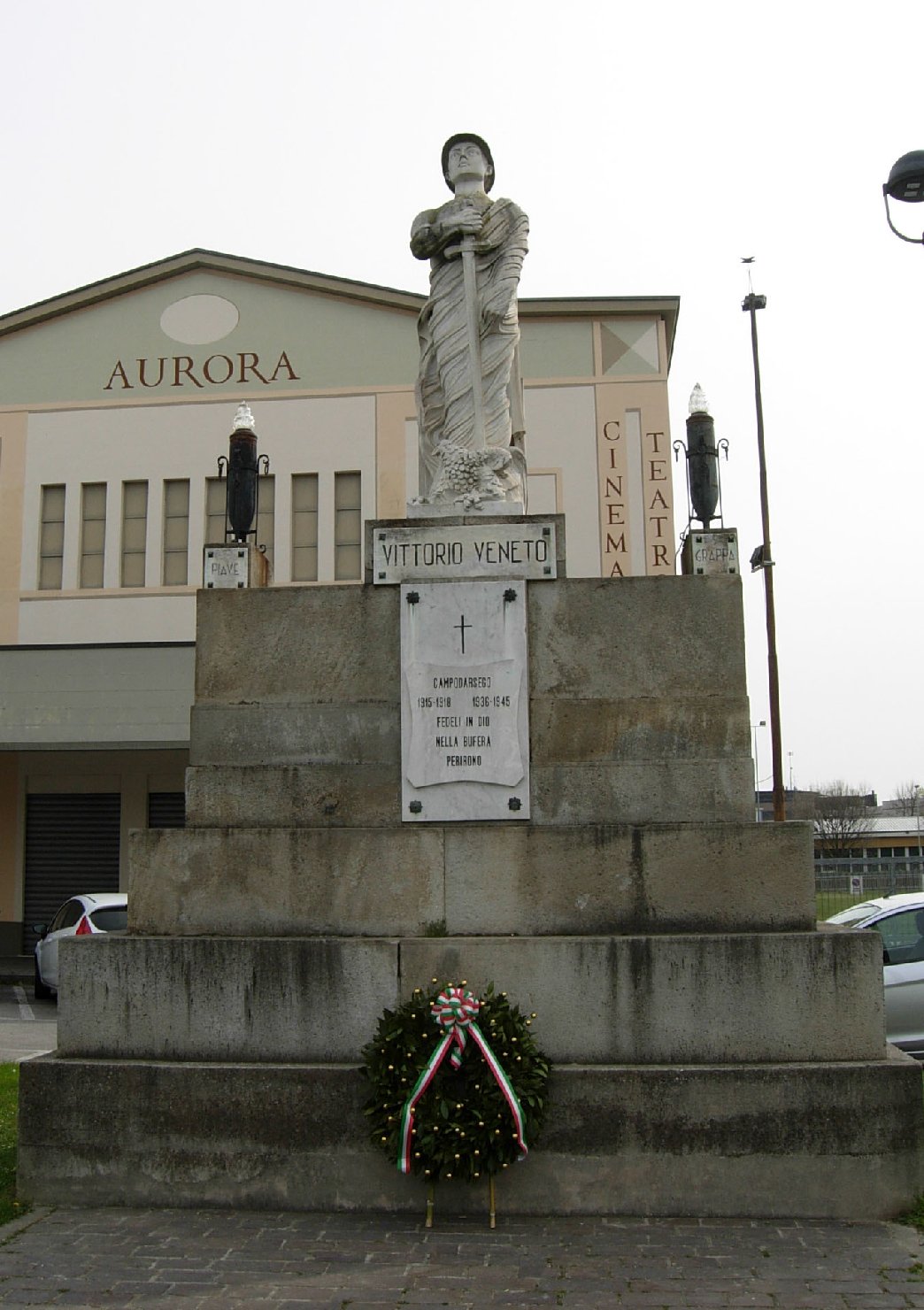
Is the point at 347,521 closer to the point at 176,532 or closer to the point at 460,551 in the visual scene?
the point at 176,532

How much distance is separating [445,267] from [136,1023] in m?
4.81

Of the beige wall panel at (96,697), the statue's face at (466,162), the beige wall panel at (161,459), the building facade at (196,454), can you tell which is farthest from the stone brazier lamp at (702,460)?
the beige wall panel at (161,459)

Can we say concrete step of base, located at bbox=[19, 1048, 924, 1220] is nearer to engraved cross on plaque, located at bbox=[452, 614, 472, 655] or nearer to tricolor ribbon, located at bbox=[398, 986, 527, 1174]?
tricolor ribbon, located at bbox=[398, 986, 527, 1174]

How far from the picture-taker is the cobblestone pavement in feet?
15.8

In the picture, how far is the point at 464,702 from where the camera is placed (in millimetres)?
6812

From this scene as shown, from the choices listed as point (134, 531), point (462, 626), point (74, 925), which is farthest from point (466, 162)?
point (134, 531)

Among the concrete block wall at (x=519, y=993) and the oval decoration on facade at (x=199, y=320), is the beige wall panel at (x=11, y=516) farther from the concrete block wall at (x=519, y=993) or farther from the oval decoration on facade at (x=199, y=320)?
the concrete block wall at (x=519, y=993)

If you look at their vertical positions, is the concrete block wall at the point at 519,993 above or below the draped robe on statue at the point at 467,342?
below

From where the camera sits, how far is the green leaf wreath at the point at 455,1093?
5.72 meters

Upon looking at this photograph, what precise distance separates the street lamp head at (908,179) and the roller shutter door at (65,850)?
19.3 meters

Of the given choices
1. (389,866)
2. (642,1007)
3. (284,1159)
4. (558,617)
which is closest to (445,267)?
(558,617)

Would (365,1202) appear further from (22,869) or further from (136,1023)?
(22,869)

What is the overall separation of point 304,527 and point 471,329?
661 inches

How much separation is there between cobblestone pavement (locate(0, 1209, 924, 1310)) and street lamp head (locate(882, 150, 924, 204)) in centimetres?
587
